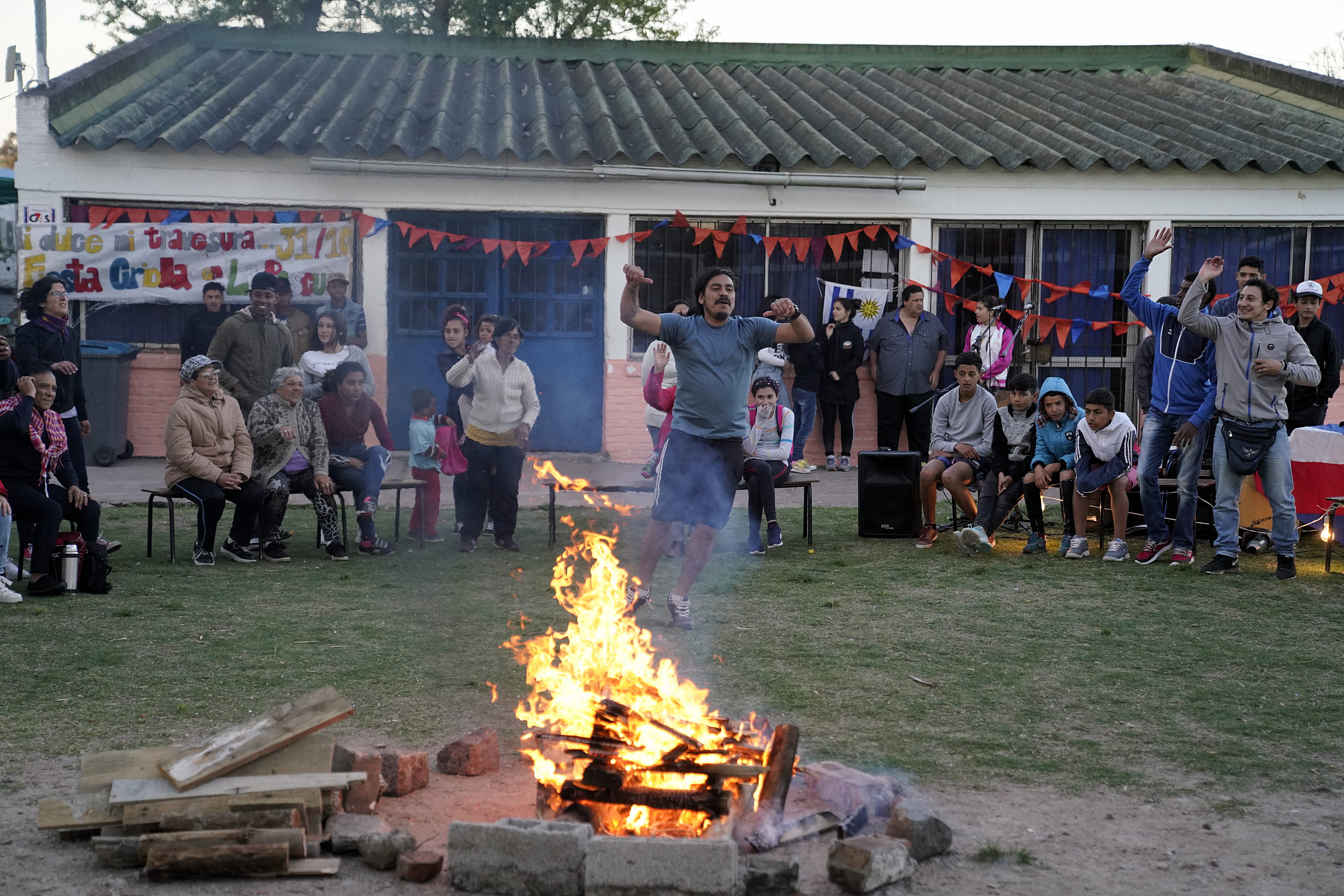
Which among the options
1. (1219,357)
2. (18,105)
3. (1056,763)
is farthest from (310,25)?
(1056,763)

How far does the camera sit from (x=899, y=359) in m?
14.1

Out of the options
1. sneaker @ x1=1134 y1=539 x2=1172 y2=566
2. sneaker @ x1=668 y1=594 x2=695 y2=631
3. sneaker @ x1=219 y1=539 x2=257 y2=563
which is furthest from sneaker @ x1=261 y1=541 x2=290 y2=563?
sneaker @ x1=1134 y1=539 x2=1172 y2=566

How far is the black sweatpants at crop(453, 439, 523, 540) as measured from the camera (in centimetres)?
1006

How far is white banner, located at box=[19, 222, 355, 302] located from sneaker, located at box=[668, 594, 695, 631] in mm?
8196

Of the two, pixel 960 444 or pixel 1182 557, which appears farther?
pixel 960 444

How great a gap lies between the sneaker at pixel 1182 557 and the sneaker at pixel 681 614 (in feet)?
13.5

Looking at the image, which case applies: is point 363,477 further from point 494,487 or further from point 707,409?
point 707,409

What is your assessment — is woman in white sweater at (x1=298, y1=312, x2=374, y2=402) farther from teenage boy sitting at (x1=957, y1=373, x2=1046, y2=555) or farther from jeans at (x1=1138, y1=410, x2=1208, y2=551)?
jeans at (x1=1138, y1=410, x2=1208, y2=551)

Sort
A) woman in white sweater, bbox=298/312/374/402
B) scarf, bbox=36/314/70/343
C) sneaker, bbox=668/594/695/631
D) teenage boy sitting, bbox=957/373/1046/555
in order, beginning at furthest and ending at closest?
woman in white sweater, bbox=298/312/374/402, teenage boy sitting, bbox=957/373/1046/555, scarf, bbox=36/314/70/343, sneaker, bbox=668/594/695/631

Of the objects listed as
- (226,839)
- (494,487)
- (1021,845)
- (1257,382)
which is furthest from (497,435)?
(1021,845)

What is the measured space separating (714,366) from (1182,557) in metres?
4.39

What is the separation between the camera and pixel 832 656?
677 centimetres

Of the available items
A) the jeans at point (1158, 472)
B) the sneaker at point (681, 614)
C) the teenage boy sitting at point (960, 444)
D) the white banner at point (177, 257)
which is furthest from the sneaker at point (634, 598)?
the white banner at point (177, 257)

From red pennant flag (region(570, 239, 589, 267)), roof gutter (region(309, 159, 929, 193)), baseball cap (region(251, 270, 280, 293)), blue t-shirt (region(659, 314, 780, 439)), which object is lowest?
blue t-shirt (region(659, 314, 780, 439))
